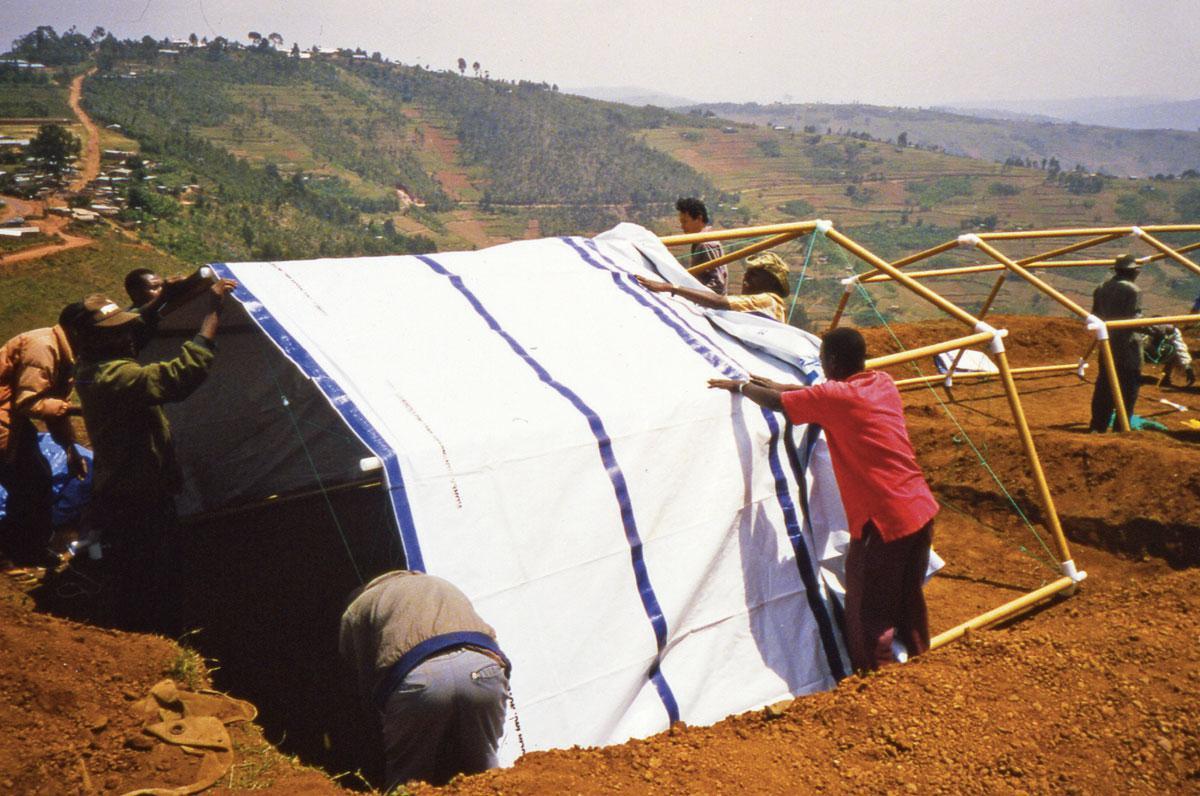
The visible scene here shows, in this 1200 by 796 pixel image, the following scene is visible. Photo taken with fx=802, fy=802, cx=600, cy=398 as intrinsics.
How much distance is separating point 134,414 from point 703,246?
4538 mm

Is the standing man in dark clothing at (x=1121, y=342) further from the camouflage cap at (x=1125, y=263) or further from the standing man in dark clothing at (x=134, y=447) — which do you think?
the standing man in dark clothing at (x=134, y=447)

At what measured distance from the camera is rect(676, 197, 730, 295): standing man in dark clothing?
6.75 metres

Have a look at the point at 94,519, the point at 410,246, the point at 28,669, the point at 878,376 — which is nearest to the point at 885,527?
the point at 878,376

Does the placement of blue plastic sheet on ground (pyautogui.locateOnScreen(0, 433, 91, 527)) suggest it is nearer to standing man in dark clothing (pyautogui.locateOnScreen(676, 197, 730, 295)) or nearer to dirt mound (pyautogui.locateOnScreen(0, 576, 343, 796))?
dirt mound (pyautogui.locateOnScreen(0, 576, 343, 796))

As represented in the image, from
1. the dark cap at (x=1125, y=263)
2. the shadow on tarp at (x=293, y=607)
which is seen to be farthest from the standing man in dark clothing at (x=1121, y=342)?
the shadow on tarp at (x=293, y=607)

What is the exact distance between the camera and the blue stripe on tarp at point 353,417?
3330mm

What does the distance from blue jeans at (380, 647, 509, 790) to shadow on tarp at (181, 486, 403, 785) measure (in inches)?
37.7

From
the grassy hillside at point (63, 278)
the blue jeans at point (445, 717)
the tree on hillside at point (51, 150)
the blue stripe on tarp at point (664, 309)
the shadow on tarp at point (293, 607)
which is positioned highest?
the tree on hillside at point (51, 150)

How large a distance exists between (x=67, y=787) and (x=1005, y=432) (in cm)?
775

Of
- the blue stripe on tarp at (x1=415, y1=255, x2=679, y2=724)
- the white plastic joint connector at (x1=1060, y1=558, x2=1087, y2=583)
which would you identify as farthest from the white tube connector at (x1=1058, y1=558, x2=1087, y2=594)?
the blue stripe on tarp at (x1=415, y1=255, x2=679, y2=724)

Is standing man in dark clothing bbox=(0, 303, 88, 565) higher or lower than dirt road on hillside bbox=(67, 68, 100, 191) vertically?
lower

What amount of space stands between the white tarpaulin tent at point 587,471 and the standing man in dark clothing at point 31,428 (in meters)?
0.69

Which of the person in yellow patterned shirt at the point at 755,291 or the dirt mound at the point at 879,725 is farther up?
the person in yellow patterned shirt at the point at 755,291

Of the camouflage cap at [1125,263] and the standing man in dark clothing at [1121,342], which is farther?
the camouflage cap at [1125,263]
